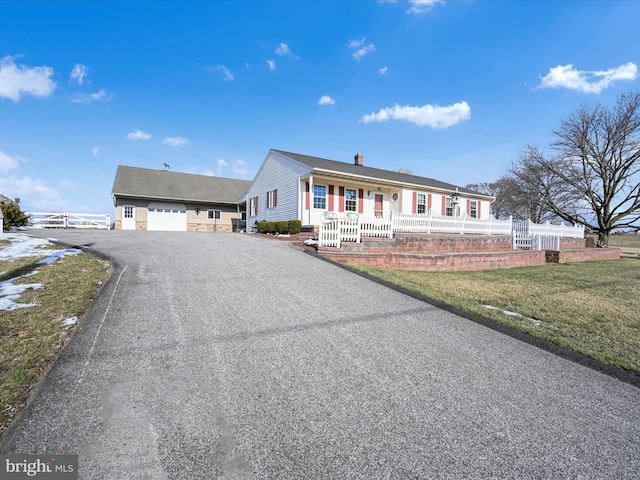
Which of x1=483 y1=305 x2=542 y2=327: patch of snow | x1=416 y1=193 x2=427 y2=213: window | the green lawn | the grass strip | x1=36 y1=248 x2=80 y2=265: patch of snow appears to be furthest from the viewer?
x1=416 y1=193 x2=427 y2=213: window

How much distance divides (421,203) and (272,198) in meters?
9.61

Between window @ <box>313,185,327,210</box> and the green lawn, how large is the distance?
7.94m

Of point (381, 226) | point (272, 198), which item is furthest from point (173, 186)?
point (381, 226)

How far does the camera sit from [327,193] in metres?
15.7

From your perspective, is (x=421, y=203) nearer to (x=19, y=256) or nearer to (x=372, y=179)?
(x=372, y=179)

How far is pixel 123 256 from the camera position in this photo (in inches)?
296

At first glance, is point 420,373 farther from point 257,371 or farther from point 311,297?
point 311,297

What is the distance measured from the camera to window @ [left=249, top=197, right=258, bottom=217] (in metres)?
21.1

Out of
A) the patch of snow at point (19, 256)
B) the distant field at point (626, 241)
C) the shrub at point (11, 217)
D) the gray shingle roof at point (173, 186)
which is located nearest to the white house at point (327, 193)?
the gray shingle roof at point (173, 186)

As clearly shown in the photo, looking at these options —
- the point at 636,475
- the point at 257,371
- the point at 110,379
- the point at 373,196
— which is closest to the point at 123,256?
the point at 110,379

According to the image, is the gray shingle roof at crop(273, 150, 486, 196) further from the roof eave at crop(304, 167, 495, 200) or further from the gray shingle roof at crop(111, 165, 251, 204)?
the gray shingle roof at crop(111, 165, 251, 204)

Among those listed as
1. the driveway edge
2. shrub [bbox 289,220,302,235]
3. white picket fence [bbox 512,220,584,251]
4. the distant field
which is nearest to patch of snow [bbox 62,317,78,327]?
the driveway edge

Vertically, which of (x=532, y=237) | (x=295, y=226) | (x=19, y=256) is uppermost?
(x=295, y=226)

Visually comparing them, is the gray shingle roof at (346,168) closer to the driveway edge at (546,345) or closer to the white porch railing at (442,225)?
the white porch railing at (442,225)
